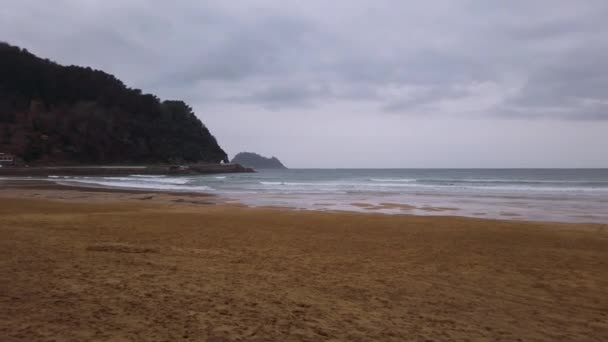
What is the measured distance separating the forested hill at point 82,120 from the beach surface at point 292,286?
79.4 m

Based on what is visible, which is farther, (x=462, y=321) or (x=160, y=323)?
(x=462, y=321)

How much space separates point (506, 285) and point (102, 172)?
238 ft

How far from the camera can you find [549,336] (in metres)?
4.72

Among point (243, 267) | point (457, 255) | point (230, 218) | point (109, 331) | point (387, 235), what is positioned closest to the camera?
point (109, 331)

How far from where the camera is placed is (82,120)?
295 ft

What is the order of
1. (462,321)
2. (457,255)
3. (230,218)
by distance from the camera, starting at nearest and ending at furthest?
(462,321)
(457,255)
(230,218)

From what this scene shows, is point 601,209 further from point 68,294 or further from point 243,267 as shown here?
point 68,294

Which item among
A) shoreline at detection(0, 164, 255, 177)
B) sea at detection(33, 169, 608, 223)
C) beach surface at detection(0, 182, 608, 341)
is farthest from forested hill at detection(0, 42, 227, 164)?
beach surface at detection(0, 182, 608, 341)

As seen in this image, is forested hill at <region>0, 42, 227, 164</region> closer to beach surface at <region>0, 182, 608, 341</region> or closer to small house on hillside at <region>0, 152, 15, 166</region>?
small house on hillside at <region>0, 152, 15, 166</region>

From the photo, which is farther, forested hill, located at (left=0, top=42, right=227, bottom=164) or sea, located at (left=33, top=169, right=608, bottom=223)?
forested hill, located at (left=0, top=42, right=227, bottom=164)

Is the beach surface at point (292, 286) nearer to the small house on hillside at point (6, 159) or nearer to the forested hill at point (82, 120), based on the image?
the small house on hillside at point (6, 159)

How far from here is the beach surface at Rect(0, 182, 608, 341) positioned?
4535mm

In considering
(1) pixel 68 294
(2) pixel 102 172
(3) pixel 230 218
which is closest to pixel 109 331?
(1) pixel 68 294

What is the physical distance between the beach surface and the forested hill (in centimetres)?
7938
